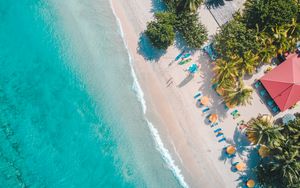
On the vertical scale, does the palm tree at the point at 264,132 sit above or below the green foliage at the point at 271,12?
below

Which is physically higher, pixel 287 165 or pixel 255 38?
pixel 255 38

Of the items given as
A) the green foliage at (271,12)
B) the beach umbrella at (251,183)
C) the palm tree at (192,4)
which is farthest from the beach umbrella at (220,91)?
the beach umbrella at (251,183)

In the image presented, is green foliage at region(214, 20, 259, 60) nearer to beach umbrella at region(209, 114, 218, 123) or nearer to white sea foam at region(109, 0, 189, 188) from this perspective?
beach umbrella at region(209, 114, 218, 123)

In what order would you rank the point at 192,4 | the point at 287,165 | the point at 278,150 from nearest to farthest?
1. the point at 287,165
2. the point at 278,150
3. the point at 192,4

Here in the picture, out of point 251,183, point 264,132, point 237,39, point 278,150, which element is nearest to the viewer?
point 264,132

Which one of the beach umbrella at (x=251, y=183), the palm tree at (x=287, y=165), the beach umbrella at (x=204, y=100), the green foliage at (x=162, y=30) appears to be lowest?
the beach umbrella at (x=251, y=183)

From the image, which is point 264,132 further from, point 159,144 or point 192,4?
point 192,4

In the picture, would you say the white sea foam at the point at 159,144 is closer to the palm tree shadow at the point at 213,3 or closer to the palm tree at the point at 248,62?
the palm tree shadow at the point at 213,3

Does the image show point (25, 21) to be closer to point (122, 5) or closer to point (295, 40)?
point (122, 5)

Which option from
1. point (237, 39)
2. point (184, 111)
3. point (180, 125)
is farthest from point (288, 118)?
point (180, 125)
